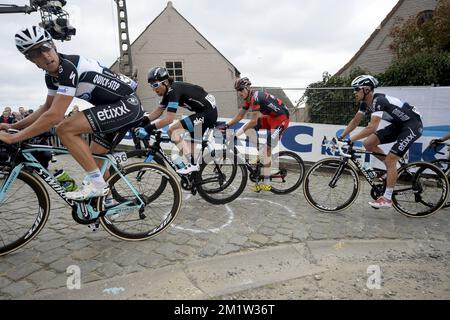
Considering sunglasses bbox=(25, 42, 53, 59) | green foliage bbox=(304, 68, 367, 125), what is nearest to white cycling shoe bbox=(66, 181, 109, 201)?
sunglasses bbox=(25, 42, 53, 59)

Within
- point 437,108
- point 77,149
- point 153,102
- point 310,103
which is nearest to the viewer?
point 77,149

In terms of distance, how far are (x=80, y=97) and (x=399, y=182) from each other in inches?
193

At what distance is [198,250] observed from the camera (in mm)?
3432

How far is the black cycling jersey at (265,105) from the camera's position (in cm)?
534

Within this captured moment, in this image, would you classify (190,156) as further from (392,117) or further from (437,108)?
(437,108)

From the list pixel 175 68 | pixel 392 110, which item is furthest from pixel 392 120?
pixel 175 68

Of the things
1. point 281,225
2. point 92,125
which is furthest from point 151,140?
point 281,225

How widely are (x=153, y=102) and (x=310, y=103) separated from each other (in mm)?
6737

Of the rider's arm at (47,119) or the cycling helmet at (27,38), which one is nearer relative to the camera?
the cycling helmet at (27,38)

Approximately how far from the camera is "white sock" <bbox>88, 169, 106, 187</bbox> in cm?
312

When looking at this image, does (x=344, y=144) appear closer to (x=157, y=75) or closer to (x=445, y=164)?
(x=445, y=164)

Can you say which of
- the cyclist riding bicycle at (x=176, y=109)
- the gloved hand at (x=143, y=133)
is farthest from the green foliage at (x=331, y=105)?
the gloved hand at (x=143, y=133)

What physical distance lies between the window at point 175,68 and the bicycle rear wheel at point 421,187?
77.2 ft

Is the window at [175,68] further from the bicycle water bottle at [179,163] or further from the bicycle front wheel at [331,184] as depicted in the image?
the bicycle front wheel at [331,184]
